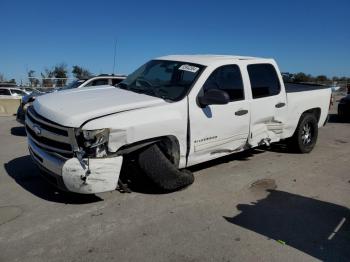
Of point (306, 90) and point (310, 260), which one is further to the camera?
point (306, 90)

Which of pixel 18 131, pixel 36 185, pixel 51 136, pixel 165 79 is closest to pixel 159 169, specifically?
pixel 51 136

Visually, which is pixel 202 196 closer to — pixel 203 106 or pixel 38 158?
pixel 203 106

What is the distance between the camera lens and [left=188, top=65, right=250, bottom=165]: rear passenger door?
5137 mm

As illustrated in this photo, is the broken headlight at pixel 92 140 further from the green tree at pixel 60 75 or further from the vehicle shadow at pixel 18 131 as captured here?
the green tree at pixel 60 75

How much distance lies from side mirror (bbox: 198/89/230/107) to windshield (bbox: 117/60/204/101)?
251 mm

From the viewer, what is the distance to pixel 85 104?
4.64 meters

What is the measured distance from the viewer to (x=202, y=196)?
495 cm

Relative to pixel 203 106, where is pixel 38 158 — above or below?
below

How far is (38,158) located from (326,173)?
449cm

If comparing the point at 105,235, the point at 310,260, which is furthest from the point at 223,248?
the point at 105,235

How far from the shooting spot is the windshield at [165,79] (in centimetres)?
520

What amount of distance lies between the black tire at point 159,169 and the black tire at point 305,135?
10.7 feet

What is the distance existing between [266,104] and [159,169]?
2.40 m

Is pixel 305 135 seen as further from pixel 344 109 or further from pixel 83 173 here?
pixel 344 109
